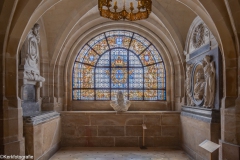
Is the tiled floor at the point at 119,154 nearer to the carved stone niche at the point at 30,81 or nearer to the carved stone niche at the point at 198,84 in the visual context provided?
the carved stone niche at the point at 30,81

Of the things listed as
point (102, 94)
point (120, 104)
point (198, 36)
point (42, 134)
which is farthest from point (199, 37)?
point (42, 134)

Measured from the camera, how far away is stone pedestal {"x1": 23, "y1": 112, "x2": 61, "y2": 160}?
4.59m

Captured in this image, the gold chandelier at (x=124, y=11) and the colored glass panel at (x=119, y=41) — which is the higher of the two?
the colored glass panel at (x=119, y=41)

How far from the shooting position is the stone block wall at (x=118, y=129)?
22.2ft

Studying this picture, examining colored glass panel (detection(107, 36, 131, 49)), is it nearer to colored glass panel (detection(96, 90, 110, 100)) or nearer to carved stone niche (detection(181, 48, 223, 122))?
colored glass panel (detection(96, 90, 110, 100))

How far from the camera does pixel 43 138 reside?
519 centimetres

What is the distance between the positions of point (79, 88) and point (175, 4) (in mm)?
4557

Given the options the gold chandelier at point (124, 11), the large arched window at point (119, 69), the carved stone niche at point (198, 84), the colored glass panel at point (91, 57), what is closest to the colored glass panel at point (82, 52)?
the large arched window at point (119, 69)

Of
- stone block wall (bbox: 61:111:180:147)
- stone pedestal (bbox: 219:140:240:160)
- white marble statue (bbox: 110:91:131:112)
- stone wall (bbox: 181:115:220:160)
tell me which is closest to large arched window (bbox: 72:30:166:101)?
white marble statue (bbox: 110:91:131:112)

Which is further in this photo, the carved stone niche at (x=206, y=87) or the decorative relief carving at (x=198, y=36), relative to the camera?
the decorative relief carving at (x=198, y=36)

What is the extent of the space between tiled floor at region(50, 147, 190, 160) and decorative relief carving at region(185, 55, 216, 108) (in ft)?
5.17

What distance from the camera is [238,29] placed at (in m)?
3.80

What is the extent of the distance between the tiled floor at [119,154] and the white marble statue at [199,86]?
1763 mm

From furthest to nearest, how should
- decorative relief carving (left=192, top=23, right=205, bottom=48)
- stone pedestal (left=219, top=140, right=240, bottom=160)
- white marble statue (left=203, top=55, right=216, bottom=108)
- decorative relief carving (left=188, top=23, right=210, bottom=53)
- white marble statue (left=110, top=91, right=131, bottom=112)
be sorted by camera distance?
white marble statue (left=110, top=91, right=131, bottom=112) < decorative relief carving (left=192, top=23, right=205, bottom=48) < decorative relief carving (left=188, top=23, right=210, bottom=53) < white marble statue (left=203, top=55, right=216, bottom=108) < stone pedestal (left=219, top=140, right=240, bottom=160)
